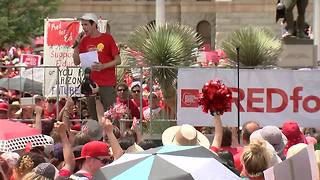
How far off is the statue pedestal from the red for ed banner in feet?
19.8

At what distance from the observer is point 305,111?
45.6 ft

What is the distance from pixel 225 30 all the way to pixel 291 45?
3993cm

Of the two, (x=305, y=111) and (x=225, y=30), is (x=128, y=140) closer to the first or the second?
(x=305, y=111)

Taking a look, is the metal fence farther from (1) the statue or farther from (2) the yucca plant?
(1) the statue

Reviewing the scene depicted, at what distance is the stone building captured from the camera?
2244 inches

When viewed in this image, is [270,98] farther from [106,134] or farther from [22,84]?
[22,84]

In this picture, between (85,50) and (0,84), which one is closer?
(85,50)

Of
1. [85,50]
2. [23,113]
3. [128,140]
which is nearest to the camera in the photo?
[128,140]

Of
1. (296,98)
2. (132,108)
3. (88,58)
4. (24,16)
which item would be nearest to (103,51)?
(88,58)

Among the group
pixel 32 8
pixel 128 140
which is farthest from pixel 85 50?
pixel 32 8

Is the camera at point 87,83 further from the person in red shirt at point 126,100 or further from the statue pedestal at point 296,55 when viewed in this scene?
the statue pedestal at point 296,55

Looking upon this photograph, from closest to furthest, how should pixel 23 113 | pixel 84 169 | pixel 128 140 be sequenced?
pixel 84 169
pixel 128 140
pixel 23 113

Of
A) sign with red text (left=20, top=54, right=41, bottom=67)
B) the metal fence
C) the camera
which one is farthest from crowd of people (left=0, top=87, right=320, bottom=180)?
sign with red text (left=20, top=54, right=41, bottom=67)

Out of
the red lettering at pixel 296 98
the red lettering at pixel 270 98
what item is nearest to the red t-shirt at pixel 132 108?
the red lettering at pixel 270 98
